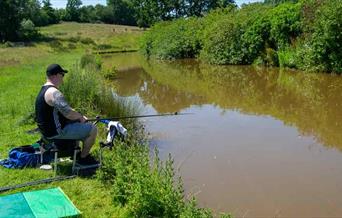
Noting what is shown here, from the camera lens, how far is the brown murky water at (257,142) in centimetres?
642

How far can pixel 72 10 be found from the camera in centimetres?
8794

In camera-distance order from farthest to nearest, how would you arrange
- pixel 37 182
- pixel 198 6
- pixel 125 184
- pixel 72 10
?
pixel 72 10
pixel 198 6
pixel 37 182
pixel 125 184

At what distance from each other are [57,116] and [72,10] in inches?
3357

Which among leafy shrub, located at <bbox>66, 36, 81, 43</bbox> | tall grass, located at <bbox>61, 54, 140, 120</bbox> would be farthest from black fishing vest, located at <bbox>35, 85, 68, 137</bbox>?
leafy shrub, located at <bbox>66, 36, 81, 43</bbox>

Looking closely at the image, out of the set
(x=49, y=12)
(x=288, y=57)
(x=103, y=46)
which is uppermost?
(x=49, y=12)

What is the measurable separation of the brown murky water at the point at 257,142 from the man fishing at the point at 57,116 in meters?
1.78

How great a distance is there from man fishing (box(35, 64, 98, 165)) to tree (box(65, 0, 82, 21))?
3233 inches

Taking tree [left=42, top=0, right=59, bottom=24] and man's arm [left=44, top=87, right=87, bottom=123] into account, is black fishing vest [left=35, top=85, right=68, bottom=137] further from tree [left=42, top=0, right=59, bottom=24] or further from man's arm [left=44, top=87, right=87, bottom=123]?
tree [left=42, top=0, right=59, bottom=24]

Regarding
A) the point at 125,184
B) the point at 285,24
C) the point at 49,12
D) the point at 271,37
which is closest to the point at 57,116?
the point at 125,184

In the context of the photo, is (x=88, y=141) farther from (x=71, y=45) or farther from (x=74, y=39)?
(x=74, y=39)

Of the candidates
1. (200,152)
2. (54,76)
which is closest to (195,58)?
(200,152)

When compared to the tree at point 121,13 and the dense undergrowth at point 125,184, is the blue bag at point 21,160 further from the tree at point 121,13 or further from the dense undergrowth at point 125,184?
the tree at point 121,13

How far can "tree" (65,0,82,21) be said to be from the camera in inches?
3372

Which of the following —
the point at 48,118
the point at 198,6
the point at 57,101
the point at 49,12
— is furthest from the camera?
the point at 49,12
